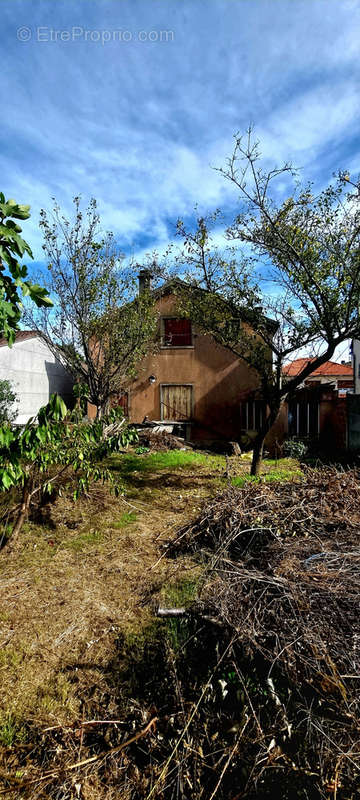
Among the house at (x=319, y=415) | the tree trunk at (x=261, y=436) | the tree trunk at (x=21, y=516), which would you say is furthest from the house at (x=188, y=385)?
the tree trunk at (x=21, y=516)

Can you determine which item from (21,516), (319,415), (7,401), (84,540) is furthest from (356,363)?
(21,516)

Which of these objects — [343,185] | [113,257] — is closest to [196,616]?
[343,185]

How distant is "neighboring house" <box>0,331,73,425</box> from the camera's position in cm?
1545

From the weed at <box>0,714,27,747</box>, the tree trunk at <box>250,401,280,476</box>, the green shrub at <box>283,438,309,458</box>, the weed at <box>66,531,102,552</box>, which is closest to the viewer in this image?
the weed at <box>0,714,27,747</box>

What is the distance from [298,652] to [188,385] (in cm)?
1304

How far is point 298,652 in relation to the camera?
8.16 feet

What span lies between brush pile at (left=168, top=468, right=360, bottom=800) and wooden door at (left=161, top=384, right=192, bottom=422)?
11509mm

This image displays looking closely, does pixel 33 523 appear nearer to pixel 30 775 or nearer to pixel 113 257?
pixel 30 775

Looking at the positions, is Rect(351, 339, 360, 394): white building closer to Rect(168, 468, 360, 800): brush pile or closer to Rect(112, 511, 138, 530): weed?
Rect(112, 511, 138, 530): weed

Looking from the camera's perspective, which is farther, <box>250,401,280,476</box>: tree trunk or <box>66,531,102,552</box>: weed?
<box>250,401,280,476</box>: tree trunk

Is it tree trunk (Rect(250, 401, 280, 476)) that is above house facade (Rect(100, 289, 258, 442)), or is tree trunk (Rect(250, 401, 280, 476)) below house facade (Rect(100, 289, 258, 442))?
below

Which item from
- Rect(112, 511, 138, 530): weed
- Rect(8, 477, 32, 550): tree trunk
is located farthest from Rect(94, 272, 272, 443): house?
Rect(8, 477, 32, 550): tree trunk

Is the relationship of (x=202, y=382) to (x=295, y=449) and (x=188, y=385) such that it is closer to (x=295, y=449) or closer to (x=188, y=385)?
(x=188, y=385)

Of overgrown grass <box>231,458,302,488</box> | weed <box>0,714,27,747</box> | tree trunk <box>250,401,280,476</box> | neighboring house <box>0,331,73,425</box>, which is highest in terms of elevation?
neighboring house <box>0,331,73,425</box>
